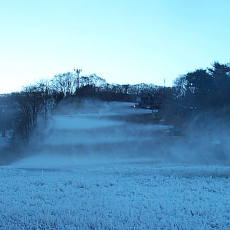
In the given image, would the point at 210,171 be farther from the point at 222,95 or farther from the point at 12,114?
the point at 12,114

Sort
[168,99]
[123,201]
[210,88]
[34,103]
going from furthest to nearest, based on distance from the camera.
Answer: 1. [168,99]
2. [34,103]
3. [210,88]
4. [123,201]

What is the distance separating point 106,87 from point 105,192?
48.0 metres

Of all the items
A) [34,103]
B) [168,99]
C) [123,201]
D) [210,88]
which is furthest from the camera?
[168,99]

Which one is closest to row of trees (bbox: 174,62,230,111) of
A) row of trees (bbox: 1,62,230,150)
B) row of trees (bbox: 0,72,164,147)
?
row of trees (bbox: 1,62,230,150)

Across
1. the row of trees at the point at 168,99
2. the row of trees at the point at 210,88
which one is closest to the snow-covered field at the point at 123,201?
the row of trees at the point at 210,88

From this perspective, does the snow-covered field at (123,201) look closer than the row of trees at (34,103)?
Yes

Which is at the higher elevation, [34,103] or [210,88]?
[210,88]

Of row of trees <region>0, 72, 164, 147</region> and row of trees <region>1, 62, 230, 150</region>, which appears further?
row of trees <region>0, 72, 164, 147</region>

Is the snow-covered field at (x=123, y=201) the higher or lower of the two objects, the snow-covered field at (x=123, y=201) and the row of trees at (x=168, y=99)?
the lower

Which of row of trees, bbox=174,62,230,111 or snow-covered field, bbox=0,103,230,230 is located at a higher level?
row of trees, bbox=174,62,230,111

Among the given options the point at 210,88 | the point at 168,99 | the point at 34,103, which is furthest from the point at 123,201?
the point at 168,99

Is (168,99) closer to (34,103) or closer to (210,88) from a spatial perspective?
(210,88)

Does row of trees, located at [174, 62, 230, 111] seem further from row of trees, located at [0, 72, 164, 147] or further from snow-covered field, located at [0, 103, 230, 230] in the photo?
snow-covered field, located at [0, 103, 230, 230]

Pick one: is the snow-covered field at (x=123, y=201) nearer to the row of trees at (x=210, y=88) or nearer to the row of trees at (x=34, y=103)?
the row of trees at (x=210, y=88)
